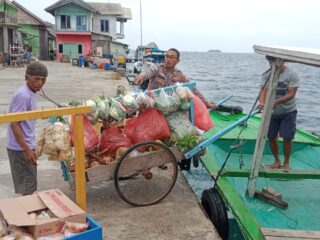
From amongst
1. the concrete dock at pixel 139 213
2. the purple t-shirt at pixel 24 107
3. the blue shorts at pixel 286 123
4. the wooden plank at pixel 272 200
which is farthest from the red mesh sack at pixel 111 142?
the blue shorts at pixel 286 123

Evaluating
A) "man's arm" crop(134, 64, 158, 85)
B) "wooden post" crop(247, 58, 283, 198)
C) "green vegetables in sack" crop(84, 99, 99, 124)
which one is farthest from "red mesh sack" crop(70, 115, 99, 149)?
"wooden post" crop(247, 58, 283, 198)

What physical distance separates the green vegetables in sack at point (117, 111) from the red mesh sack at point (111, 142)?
304 mm

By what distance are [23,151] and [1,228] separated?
1034mm

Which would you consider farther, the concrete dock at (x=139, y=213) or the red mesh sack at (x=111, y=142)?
the red mesh sack at (x=111, y=142)

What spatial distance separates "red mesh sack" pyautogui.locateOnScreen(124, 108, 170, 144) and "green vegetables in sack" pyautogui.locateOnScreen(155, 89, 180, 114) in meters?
0.10

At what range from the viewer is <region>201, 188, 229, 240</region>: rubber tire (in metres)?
4.66

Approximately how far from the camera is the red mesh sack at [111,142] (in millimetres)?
4723

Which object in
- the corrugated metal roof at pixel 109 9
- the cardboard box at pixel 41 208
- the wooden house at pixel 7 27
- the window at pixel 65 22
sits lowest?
the cardboard box at pixel 41 208

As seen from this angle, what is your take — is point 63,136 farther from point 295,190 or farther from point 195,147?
point 295,190

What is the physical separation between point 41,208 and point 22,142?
663 millimetres

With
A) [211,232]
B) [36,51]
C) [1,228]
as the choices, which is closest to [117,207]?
[211,232]

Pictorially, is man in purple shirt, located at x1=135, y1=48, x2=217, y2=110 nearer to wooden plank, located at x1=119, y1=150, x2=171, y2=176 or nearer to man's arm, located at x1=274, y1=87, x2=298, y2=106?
man's arm, located at x1=274, y1=87, x2=298, y2=106

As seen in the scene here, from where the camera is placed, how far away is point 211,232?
425 cm

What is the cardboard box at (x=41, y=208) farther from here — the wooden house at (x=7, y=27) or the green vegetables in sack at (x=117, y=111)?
the wooden house at (x=7, y=27)
